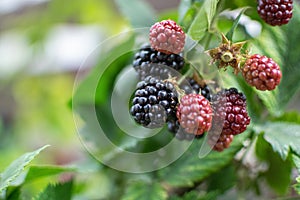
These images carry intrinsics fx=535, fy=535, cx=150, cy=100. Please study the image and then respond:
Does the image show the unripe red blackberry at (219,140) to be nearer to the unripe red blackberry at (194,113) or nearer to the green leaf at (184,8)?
the unripe red blackberry at (194,113)

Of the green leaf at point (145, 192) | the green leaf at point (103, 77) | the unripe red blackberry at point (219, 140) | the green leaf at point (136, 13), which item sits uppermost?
the green leaf at point (136, 13)

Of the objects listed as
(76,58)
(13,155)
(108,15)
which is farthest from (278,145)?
(76,58)

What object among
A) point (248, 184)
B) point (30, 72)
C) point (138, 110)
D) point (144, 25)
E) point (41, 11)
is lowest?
point (248, 184)

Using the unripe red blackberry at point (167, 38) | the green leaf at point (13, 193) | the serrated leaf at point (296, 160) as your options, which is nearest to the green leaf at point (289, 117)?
the serrated leaf at point (296, 160)

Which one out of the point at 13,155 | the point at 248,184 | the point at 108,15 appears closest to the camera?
the point at 248,184

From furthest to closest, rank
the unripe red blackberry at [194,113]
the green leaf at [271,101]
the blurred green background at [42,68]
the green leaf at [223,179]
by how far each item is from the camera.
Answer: the blurred green background at [42,68] < the green leaf at [223,179] < the green leaf at [271,101] < the unripe red blackberry at [194,113]

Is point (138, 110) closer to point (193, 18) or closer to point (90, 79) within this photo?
point (193, 18)

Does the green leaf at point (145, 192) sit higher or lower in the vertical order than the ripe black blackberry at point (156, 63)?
lower

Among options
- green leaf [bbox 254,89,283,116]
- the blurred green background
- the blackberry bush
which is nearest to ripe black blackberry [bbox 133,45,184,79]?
the blackberry bush
